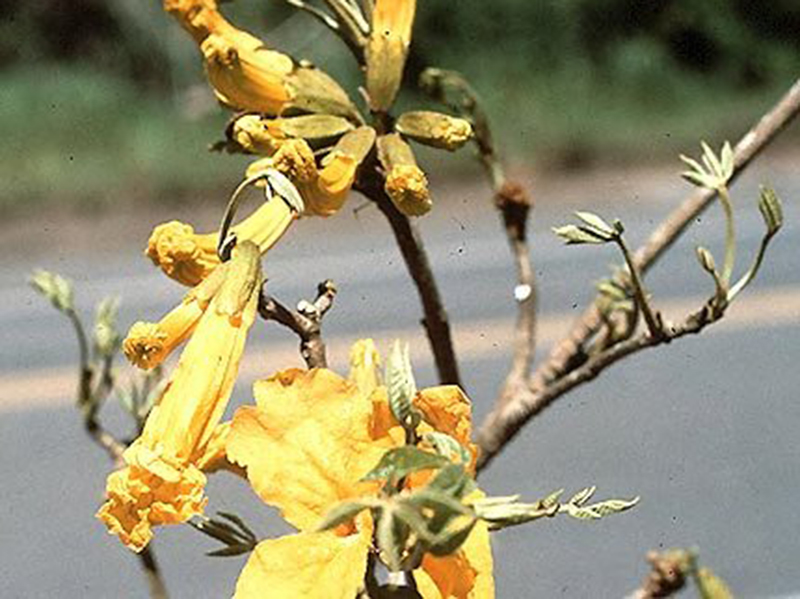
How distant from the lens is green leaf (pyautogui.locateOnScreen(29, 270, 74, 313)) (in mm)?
1013

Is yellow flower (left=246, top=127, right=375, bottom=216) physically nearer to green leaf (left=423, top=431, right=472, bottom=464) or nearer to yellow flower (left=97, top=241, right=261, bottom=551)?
yellow flower (left=97, top=241, right=261, bottom=551)

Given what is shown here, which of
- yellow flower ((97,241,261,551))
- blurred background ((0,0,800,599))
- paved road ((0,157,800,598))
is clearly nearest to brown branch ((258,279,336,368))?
yellow flower ((97,241,261,551))

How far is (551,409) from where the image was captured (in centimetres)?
630

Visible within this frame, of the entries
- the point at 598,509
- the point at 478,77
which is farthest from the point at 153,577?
the point at 478,77

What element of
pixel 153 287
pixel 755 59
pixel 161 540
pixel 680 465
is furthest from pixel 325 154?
pixel 755 59

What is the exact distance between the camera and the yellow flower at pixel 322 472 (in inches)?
20.2

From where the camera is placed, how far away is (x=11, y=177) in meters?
9.27

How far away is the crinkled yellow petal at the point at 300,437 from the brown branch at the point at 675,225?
1.04 ft

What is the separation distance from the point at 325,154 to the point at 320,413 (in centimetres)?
16

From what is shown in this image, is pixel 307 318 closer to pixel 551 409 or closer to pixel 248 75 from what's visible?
pixel 248 75

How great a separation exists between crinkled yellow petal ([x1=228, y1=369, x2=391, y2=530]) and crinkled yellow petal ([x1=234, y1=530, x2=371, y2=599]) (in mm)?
18

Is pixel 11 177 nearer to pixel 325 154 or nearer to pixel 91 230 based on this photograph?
pixel 91 230

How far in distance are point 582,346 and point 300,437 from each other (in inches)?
14.3

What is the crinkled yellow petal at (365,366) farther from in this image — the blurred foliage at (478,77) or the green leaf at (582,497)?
the blurred foliage at (478,77)
